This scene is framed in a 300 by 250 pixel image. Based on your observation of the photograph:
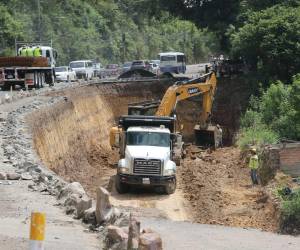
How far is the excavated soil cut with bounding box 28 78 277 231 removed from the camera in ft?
72.7

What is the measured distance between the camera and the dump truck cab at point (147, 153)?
23906 millimetres

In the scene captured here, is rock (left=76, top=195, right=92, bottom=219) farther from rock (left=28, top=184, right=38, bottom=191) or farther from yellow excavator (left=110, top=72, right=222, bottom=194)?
yellow excavator (left=110, top=72, right=222, bottom=194)

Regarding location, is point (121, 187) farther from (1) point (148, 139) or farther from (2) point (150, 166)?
(1) point (148, 139)

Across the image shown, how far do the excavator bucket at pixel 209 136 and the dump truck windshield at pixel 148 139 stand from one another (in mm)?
11143

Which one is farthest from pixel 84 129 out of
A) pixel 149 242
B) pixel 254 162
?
pixel 149 242

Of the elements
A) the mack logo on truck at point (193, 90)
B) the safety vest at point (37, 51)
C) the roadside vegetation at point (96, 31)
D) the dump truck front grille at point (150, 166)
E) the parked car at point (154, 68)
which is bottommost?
the dump truck front grille at point (150, 166)

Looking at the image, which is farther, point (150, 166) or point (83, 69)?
point (83, 69)

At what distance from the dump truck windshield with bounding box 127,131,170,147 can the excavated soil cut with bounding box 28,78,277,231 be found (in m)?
1.75

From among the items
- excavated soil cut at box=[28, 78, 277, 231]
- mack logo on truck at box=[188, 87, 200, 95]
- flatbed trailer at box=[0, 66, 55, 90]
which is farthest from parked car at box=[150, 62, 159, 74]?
mack logo on truck at box=[188, 87, 200, 95]

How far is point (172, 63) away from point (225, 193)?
122 feet

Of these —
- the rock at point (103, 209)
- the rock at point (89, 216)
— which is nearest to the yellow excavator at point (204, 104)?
the rock at point (89, 216)

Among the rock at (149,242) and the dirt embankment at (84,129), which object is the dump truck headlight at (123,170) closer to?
the dirt embankment at (84,129)

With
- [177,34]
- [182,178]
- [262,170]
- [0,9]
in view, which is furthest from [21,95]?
[177,34]

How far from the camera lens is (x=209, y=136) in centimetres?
3634
